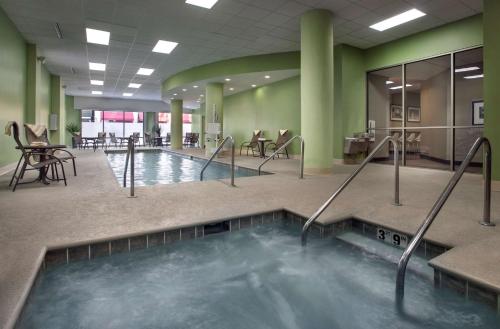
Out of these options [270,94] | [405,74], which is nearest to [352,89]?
[405,74]

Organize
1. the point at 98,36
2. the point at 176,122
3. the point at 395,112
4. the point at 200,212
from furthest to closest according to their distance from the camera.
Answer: the point at 176,122 → the point at 395,112 → the point at 98,36 → the point at 200,212

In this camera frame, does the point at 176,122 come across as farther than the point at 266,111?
Yes

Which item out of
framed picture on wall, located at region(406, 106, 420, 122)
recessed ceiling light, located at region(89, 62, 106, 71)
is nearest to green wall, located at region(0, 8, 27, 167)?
recessed ceiling light, located at region(89, 62, 106, 71)

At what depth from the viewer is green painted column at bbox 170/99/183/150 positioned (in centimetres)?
1463

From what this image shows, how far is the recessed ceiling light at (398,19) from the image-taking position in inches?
225

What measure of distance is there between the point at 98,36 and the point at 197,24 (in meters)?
2.59

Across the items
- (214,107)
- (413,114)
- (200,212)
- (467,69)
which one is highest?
(467,69)

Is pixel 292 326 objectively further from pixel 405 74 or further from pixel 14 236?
pixel 405 74

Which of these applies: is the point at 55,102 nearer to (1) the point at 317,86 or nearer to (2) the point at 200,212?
(1) the point at 317,86

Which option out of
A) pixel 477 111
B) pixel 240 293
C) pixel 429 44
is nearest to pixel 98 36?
pixel 240 293

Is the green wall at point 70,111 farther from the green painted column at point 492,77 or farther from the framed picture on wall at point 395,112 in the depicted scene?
the green painted column at point 492,77

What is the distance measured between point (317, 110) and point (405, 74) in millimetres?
3073

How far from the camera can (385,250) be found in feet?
8.03

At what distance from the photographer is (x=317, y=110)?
18.6 feet
